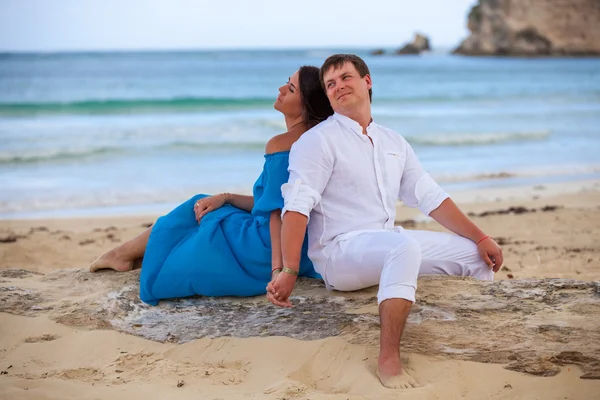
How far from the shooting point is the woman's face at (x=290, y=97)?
3613 millimetres

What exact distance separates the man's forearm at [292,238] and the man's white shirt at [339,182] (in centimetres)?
5

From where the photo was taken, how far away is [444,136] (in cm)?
1528

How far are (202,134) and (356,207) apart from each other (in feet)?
41.1

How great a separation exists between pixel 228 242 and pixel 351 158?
2.50ft

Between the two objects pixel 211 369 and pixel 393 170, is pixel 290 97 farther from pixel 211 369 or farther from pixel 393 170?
pixel 211 369

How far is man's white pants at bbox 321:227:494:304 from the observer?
3.00m

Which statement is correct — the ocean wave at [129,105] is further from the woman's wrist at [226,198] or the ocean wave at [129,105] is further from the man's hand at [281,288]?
the man's hand at [281,288]

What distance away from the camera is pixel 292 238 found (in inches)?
128

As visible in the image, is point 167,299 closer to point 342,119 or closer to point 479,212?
point 342,119

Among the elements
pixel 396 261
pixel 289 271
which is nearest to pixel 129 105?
pixel 289 271

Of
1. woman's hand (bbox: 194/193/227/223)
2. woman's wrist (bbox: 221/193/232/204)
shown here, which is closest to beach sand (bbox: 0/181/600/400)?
woman's hand (bbox: 194/193/227/223)

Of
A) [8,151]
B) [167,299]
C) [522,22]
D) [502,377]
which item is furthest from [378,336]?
[522,22]

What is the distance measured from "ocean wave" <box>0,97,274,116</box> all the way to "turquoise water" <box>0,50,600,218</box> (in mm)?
38

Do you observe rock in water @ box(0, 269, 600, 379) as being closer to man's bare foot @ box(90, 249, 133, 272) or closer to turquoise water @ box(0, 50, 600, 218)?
man's bare foot @ box(90, 249, 133, 272)
